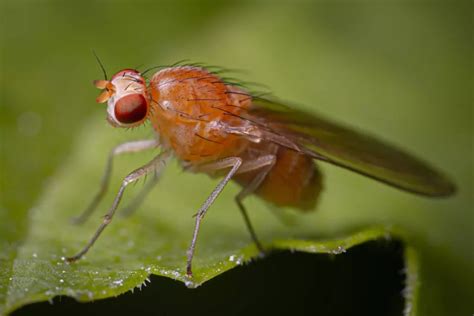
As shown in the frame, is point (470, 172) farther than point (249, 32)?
No

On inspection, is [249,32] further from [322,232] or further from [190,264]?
[190,264]

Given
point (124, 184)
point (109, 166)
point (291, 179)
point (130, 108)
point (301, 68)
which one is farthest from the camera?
point (301, 68)

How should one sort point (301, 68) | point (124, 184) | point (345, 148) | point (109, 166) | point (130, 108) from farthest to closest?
point (301, 68) < point (109, 166) < point (345, 148) < point (124, 184) < point (130, 108)

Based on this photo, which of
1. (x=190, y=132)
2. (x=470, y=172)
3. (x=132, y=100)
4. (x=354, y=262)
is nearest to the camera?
(x=132, y=100)

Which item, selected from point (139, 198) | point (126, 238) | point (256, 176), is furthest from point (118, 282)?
point (139, 198)

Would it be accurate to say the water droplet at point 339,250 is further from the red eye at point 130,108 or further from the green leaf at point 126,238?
the red eye at point 130,108

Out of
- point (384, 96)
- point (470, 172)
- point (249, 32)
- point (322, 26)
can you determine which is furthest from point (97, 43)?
point (470, 172)

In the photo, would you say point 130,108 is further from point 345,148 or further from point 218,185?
point 345,148
